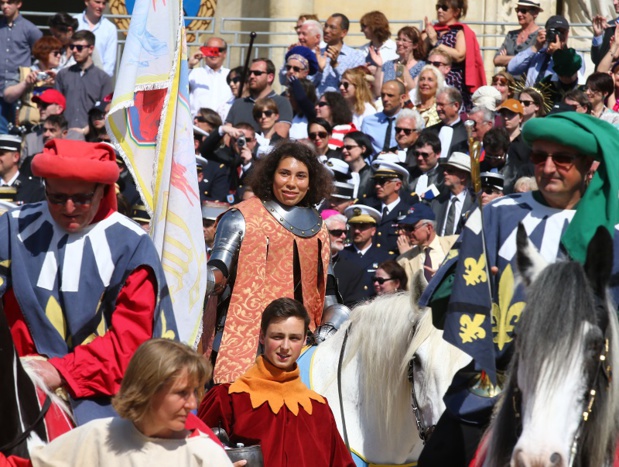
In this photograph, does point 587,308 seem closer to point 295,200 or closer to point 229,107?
point 295,200

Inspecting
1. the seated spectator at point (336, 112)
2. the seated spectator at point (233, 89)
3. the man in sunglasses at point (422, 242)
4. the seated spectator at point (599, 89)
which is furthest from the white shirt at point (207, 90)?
the man in sunglasses at point (422, 242)

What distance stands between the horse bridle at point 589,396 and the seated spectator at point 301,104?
10.3 meters

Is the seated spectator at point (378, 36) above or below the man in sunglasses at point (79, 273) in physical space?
above

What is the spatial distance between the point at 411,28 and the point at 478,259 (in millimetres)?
10821

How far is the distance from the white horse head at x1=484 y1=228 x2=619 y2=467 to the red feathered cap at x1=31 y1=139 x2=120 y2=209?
2045mm

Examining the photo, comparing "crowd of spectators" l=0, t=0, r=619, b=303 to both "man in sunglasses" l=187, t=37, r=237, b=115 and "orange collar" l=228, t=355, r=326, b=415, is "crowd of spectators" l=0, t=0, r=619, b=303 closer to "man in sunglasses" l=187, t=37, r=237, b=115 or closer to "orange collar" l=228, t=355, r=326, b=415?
"man in sunglasses" l=187, t=37, r=237, b=115

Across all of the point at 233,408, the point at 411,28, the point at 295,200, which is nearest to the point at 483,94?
the point at 411,28

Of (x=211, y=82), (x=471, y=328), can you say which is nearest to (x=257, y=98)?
(x=211, y=82)

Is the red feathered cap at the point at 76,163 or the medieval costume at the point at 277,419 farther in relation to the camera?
the medieval costume at the point at 277,419

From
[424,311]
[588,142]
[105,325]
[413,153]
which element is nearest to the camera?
[588,142]

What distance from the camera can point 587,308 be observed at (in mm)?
5004

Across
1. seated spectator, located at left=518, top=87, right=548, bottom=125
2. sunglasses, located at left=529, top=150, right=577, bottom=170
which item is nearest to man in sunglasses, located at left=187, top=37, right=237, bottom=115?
seated spectator, located at left=518, top=87, right=548, bottom=125

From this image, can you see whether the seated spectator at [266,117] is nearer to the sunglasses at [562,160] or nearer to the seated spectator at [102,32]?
the seated spectator at [102,32]

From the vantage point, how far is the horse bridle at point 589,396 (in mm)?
4859
